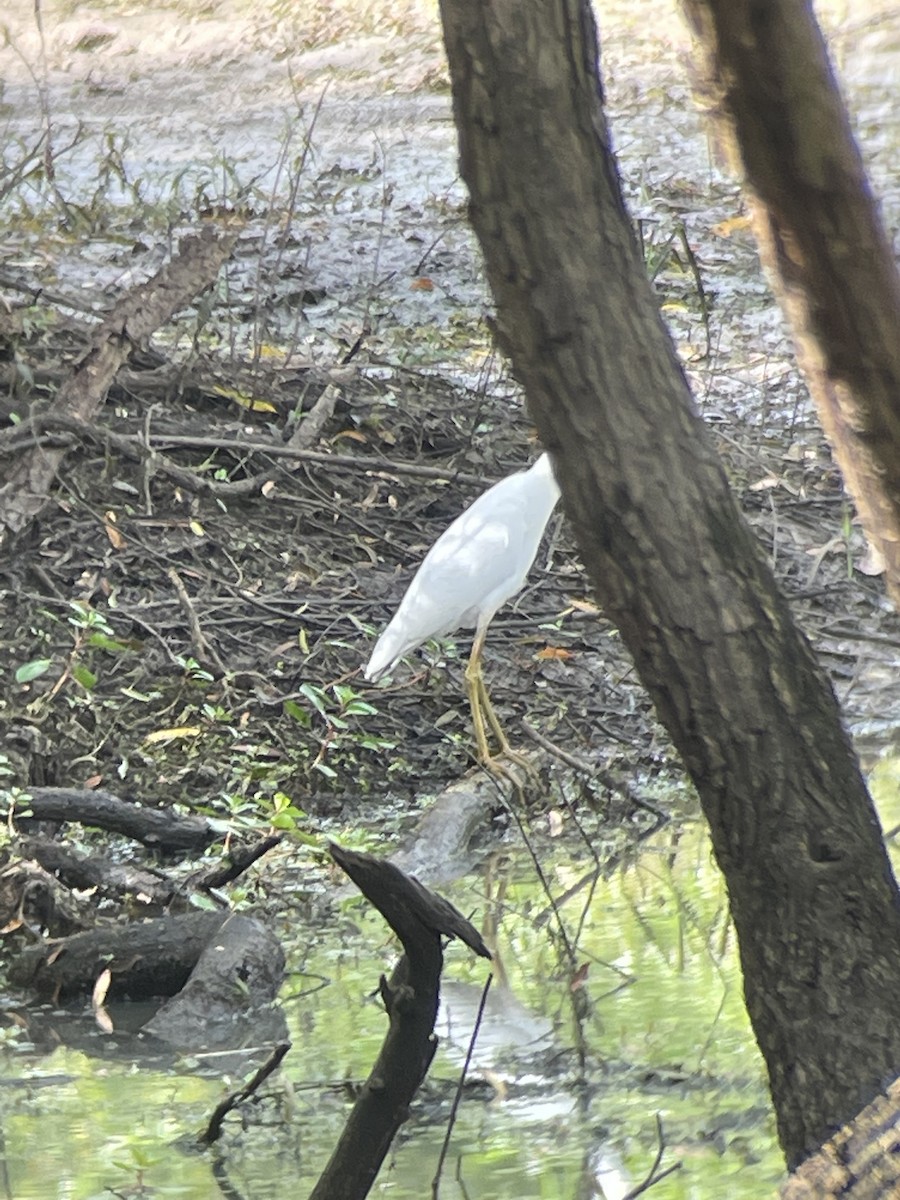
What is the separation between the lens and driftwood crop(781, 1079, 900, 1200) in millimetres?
1505

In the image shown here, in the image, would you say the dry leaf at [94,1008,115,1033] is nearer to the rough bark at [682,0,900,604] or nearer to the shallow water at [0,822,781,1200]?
the shallow water at [0,822,781,1200]

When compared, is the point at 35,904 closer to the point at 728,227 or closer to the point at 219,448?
the point at 219,448

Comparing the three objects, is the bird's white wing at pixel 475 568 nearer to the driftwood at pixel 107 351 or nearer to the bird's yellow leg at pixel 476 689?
the bird's yellow leg at pixel 476 689

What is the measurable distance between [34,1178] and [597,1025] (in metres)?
1.12

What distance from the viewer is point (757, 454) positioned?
676 cm

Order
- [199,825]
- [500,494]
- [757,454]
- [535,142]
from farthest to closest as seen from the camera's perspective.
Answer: [757,454] < [500,494] < [199,825] < [535,142]

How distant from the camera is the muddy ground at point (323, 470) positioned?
504 centimetres

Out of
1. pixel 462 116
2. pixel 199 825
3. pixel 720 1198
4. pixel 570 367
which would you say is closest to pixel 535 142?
pixel 462 116

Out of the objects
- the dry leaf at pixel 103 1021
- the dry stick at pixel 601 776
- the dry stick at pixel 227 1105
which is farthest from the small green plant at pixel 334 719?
the dry stick at pixel 227 1105

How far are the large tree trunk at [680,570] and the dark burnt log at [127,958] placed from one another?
4.97ft

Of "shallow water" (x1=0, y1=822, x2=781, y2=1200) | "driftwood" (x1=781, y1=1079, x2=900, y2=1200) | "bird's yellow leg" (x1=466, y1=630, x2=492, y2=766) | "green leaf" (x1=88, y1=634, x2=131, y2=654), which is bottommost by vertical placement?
"shallow water" (x1=0, y1=822, x2=781, y2=1200)

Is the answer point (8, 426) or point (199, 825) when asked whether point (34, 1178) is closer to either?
point (199, 825)

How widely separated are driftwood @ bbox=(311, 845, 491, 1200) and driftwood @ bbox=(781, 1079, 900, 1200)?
2.46ft

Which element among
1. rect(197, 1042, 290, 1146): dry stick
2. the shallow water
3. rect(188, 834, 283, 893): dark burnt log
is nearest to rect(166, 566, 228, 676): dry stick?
rect(188, 834, 283, 893): dark burnt log
